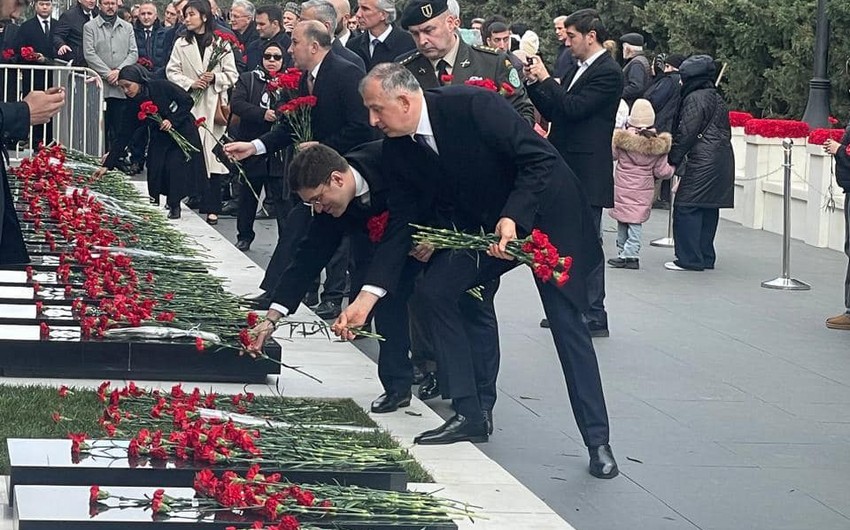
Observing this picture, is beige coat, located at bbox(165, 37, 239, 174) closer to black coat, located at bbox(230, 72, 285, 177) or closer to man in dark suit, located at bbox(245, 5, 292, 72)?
man in dark suit, located at bbox(245, 5, 292, 72)

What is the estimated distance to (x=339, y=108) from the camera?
1014 centimetres

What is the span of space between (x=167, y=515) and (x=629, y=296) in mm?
7584

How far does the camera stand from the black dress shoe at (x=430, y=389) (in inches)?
335

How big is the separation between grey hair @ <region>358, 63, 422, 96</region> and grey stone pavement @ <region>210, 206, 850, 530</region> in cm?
177

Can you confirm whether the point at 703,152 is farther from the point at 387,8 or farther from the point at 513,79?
the point at 513,79

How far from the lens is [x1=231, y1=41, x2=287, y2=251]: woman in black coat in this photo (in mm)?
13328

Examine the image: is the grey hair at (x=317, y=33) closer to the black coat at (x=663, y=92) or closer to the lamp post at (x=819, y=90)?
the black coat at (x=663, y=92)

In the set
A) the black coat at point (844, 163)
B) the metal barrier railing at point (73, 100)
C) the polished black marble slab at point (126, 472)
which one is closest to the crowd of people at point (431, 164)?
the metal barrier railing at point (73, 100)

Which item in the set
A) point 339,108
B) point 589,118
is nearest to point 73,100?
point 339,108

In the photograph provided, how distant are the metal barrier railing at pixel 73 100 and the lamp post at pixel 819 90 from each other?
8.05 m

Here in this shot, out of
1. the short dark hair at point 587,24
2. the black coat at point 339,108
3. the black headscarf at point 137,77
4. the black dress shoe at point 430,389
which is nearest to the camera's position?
the black dress shoe at point 430,389

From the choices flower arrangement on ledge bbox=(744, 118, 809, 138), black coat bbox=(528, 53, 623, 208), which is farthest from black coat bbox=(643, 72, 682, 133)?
black coat bbox=(528, 53, 623, 208)

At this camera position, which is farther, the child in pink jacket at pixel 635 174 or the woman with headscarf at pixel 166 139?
the woman with headscarf at pixel 166 139

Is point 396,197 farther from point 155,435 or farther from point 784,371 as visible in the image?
point 784,371
